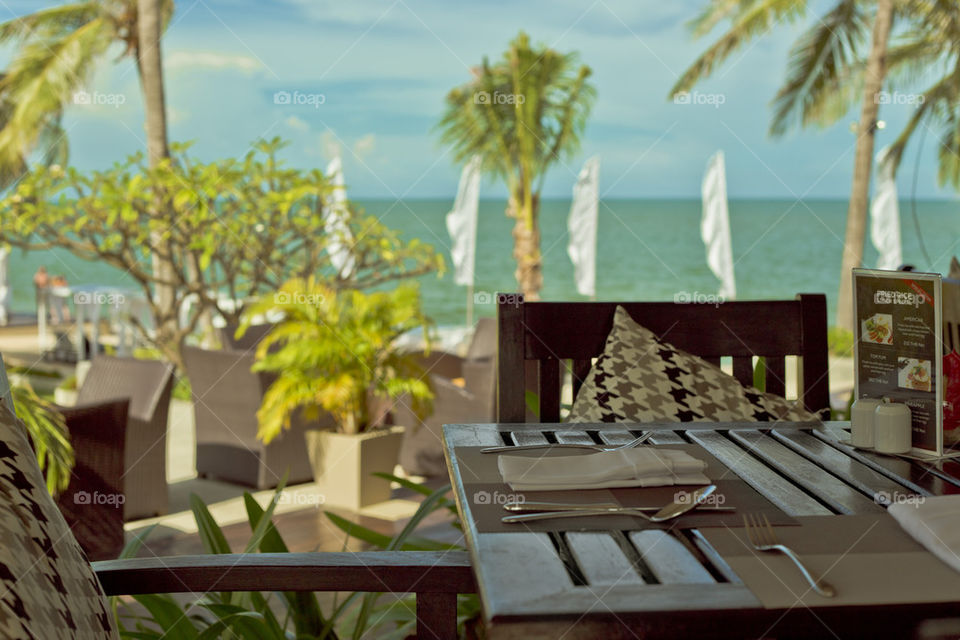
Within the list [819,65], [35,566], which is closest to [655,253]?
[819,65]

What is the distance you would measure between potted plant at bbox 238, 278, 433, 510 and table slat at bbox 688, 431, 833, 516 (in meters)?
2.46

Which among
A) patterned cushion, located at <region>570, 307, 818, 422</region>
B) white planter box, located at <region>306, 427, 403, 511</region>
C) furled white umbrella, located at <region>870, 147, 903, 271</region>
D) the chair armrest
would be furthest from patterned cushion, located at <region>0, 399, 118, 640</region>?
furled white umbrella, located at <region>870, 147, 903, 271</region>

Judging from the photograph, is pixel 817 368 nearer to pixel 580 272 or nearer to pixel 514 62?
pixel 514 62

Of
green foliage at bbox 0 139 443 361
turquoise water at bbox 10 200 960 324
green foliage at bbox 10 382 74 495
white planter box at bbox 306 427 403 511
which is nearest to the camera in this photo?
green foliage at bbox 10 382 74 495

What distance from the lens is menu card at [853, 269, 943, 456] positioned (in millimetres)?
1267

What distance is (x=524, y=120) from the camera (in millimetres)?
7070

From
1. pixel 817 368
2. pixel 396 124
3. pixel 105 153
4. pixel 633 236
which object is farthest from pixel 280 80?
pixel 817 368

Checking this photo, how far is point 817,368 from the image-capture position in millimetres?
1791

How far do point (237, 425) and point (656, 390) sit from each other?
2.55 m

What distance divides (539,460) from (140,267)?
4813mm

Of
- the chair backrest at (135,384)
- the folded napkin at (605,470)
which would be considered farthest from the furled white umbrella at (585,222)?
the folded napkin at (605,470)

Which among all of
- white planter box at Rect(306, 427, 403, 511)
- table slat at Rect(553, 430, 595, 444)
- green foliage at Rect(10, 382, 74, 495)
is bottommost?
white planter box at Rect(306, 427, 403, 511)

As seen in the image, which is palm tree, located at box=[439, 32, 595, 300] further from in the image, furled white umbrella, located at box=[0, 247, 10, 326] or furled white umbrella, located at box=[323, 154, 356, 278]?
furled white umbrella, located at box=[0, 247, 10, 326]

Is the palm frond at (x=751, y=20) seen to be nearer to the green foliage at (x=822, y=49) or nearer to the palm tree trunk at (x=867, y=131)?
the green foliage at (x=822, y=49)
